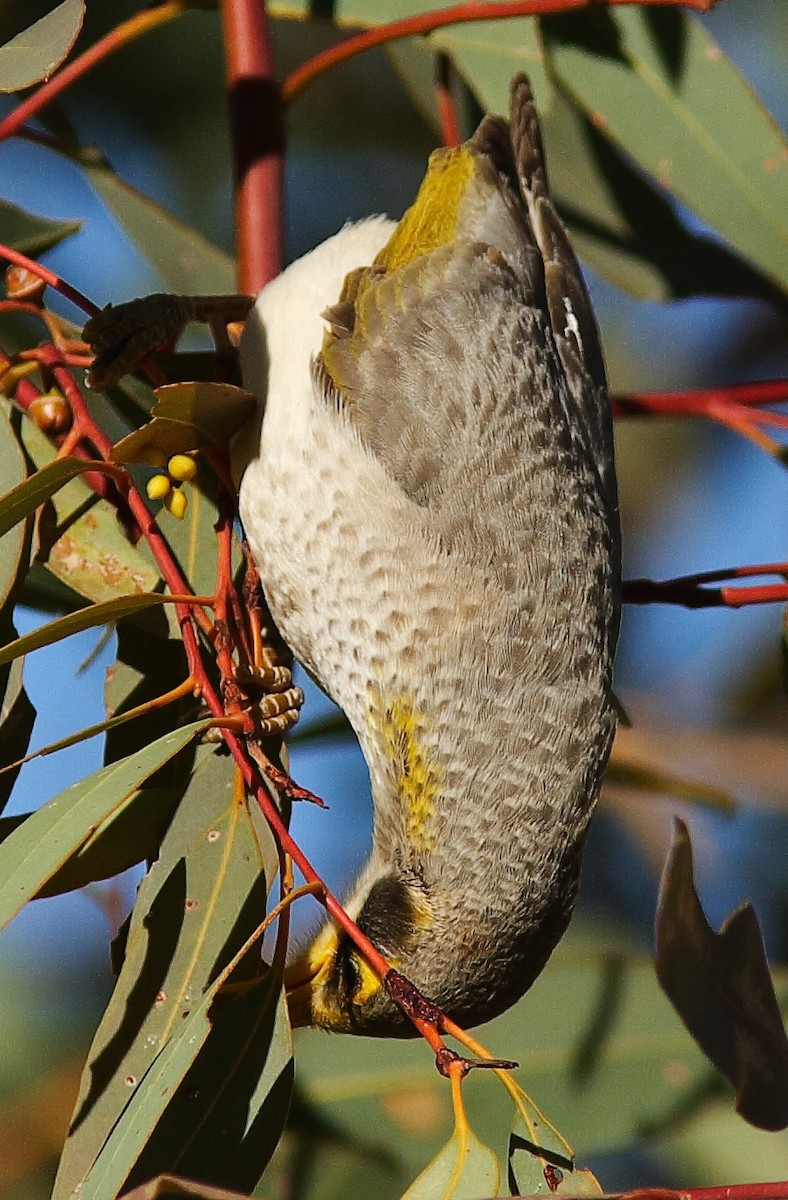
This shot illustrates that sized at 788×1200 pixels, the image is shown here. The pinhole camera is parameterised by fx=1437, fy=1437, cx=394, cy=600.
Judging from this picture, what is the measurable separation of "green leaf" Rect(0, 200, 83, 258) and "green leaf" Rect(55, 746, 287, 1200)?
1044 mm

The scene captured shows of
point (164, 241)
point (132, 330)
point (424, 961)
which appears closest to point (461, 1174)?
point (424, 961)

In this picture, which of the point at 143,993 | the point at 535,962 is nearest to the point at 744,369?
the point at 535,962

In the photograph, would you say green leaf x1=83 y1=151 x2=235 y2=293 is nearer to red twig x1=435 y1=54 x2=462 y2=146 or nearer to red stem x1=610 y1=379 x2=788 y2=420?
red twig x1=435 y1=54 x2=462 y2=146

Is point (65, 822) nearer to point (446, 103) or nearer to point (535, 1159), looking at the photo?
point (535, 1159)

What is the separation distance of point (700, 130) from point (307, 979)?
1.83 metres

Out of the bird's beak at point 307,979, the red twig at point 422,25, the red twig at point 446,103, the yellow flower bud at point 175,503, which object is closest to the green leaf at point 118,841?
the bird's beak at point 307,979

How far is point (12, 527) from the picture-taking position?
6.07 feet

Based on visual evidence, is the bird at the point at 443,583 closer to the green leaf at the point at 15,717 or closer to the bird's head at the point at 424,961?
the bird's head at the point at 424,961

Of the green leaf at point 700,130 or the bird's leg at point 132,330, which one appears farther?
the green leaf at point 700,130

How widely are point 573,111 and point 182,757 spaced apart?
195 cm

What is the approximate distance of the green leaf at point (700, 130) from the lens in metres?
2.83

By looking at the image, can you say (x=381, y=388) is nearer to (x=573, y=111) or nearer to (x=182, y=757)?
(x=182, y=757)

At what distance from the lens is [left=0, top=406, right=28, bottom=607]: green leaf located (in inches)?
76.2

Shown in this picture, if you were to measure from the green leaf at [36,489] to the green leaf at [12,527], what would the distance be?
4 cm
